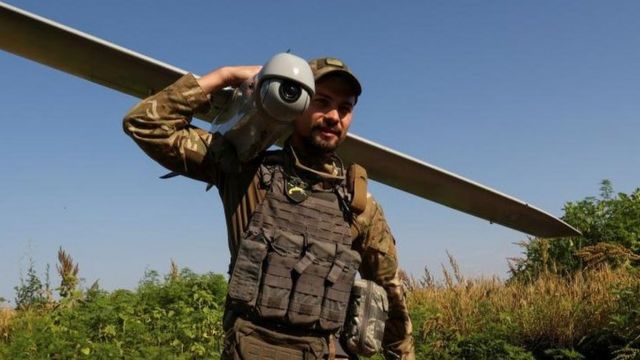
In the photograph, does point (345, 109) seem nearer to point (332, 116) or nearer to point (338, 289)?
point (332, 116)

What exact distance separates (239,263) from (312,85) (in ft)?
2.78

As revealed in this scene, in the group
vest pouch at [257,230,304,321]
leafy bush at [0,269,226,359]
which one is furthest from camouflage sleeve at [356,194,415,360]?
leafy bush at [0,269,226,359]

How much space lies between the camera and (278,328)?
9.18 ft

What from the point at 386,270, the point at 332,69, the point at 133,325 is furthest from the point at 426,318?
the point at 332,69

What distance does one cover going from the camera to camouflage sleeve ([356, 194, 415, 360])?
3.33m

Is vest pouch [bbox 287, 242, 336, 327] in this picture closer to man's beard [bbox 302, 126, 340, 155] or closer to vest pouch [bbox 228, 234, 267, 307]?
vest pouch [bbox 228, 234, 267, 307]

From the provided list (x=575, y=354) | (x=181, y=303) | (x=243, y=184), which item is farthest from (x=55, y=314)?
(x=575, y=354)

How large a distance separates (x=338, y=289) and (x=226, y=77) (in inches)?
44.7

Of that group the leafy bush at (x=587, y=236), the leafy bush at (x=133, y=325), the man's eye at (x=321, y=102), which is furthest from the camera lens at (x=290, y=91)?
A: the leafy bush at (x=587, y=236)

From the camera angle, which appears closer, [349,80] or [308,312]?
[308,312]

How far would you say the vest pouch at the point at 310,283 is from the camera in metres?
2.78

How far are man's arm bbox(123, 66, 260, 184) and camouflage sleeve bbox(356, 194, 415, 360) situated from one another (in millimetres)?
898

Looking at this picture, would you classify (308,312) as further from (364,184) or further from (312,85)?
(312,85)

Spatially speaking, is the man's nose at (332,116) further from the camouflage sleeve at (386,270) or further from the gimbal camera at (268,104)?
the camouflage sleeve at (386,270)
